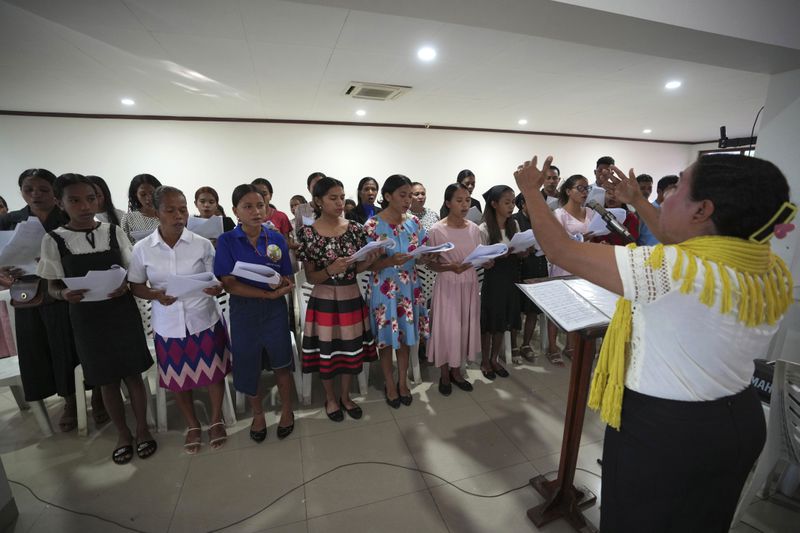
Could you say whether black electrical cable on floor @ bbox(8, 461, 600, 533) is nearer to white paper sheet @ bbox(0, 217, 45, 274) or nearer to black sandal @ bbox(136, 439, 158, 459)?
black sandal @ bbox(136, 439, 158, 459)

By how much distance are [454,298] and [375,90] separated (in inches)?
137

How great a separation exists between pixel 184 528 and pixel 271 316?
3.57 feet

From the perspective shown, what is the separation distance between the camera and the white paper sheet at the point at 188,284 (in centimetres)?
173

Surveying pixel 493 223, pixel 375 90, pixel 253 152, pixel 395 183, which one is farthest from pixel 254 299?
pixel 253 152

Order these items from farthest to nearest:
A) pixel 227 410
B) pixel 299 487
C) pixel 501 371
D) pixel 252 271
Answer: pixel 501 371 < pixel 227 410 < pixel 299 487 < pixel 252 271

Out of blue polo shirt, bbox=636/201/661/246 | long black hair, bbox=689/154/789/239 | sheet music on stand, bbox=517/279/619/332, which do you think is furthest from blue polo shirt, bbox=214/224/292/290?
blue polo shirt, bbox=636/201/661/246

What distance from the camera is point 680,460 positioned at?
945 mm

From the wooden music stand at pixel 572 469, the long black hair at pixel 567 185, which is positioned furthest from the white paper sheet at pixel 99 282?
the long black hair at pixel 567 185

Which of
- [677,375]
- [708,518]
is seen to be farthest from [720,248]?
[708,518]

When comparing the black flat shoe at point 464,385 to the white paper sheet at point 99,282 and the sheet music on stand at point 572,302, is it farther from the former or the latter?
the white paper sheet at point 99,282

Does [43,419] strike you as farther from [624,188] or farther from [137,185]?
[624,188]

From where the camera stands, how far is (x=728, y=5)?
6.54ft

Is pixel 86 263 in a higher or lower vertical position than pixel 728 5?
lower

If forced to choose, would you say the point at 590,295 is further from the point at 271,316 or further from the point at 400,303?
the point at 271,316
